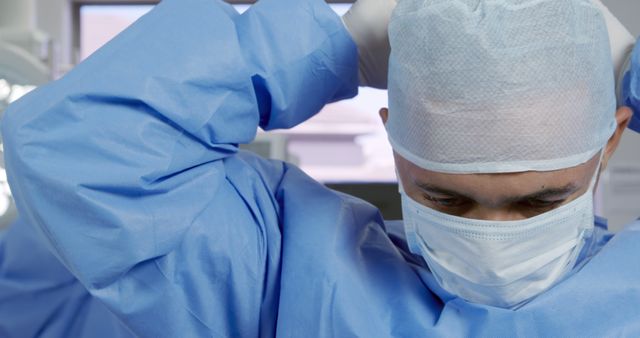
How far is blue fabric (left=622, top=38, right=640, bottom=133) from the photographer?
1.13 meters

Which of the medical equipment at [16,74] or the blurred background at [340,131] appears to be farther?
the blurred background at [340,131]

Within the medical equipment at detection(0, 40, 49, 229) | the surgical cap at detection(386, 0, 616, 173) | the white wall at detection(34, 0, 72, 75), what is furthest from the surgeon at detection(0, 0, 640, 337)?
the white wall at detection(34, 0, 72, 75)

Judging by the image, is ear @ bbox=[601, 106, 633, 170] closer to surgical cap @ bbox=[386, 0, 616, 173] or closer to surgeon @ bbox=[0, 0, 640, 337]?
surgeon @ bbox=[0, 0, 640, 337]

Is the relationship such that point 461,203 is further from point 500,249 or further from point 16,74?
point 16,74

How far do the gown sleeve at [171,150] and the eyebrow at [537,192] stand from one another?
0.24 meters

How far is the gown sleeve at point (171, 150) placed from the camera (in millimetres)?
985

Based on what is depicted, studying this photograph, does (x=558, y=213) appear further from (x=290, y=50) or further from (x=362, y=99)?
(x=362, y=99)

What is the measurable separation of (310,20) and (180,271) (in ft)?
1.26

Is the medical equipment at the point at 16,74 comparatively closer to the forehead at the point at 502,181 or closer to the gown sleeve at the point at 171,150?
the gown sleeve at the point at 171,150

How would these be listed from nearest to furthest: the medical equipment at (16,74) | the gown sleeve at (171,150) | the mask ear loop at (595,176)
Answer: the gown sleeve at (171,150), the mask ear loop at (595,176), the medical equipment at (16,74)

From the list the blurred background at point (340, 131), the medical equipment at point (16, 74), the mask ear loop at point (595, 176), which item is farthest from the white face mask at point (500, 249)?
the blurred background at point (340, 131)

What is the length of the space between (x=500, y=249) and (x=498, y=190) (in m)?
0.07

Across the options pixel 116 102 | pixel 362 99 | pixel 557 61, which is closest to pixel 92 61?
pixel 116 102

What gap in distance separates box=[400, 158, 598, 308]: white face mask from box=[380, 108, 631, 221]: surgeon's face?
12 millimetres
